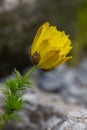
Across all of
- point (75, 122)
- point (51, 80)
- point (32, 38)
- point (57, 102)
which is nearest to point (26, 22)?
point (32, 38)

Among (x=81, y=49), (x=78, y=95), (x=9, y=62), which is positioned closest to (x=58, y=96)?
(x=78, y=95)

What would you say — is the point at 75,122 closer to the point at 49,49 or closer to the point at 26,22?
the point at 49,49

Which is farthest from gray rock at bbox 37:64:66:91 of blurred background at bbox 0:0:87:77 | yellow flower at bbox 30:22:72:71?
yellow flower at bbox 30:22:72:71

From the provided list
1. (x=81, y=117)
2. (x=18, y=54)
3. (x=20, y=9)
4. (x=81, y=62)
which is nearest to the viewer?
(x=81, y=117)

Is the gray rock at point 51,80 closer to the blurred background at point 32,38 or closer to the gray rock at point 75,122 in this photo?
the blurred background at point 32,38

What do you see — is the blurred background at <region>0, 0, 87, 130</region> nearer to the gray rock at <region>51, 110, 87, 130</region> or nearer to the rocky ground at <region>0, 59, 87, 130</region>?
the rocky ground at <region>0, 59, 87, 130</region>

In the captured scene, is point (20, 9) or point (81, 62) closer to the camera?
point (20, 9)

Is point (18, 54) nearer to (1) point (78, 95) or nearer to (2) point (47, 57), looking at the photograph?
(1) point (78, 95)
